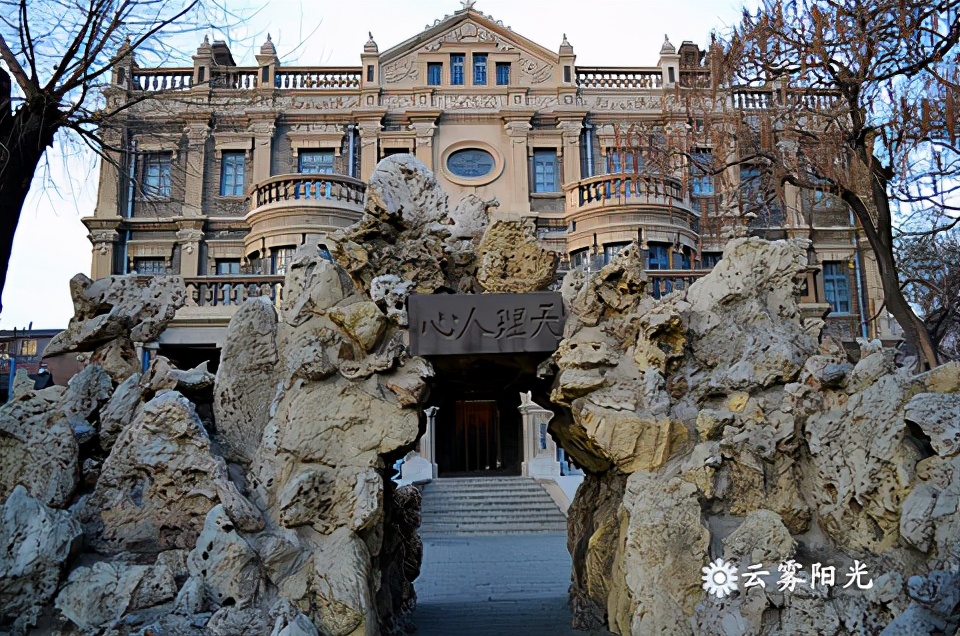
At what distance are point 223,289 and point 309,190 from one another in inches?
145

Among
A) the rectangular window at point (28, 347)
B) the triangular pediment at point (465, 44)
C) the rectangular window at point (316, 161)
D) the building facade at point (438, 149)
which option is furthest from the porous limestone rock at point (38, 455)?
the triangular pediment at point (465, 44)

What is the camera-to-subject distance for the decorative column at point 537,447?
58.3 ft

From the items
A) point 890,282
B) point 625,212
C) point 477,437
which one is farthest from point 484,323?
point 477,437

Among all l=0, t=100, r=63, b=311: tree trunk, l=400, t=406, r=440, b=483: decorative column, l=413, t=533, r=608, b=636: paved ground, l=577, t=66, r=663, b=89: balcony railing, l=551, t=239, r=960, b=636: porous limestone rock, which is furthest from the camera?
l=577, t=66, r=663, b=89: balcony railing

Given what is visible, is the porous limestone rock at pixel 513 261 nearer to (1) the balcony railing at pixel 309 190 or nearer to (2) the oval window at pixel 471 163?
(1) the balcony railing at pixel 309 190

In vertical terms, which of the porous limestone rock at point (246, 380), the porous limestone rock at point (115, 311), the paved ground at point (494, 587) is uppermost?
the porous limestone rock at point (115, 311)

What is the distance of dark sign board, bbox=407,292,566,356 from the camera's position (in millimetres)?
6199

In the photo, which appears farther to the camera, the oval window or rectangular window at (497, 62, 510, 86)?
rectangular window at (497, 62, 510, 86)

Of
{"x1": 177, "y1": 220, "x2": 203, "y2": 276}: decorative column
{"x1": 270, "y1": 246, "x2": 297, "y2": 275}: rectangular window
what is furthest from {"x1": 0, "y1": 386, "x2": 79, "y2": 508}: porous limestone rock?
{"x1": 177, "y1": 220, "x2": 203, "y2": 276}: decorative column

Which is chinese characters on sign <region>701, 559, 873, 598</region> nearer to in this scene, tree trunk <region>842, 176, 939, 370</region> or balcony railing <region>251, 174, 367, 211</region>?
tree trunk <region>842, 176, 939, 370</region>

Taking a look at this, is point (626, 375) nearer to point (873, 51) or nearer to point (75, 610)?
point (75, 610)

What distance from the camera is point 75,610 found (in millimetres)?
5359

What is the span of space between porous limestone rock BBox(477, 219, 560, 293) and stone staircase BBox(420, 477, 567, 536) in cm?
934

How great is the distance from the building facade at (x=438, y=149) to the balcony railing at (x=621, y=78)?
40 millimetres
